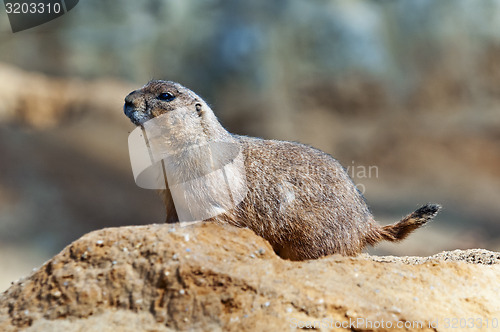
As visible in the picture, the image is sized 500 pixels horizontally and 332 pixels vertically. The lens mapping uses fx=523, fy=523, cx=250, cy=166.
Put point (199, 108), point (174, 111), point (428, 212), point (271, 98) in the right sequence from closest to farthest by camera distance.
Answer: point (174, 111)
point (199, 108)
point (428, 212)
point (271, 98)

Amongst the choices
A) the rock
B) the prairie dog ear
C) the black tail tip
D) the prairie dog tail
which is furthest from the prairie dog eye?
the black tail tip

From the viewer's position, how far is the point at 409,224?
412cm

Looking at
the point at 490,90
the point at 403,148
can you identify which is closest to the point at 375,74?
the point at 403,148

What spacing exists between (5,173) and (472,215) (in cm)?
717

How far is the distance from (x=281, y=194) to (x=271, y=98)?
442cm

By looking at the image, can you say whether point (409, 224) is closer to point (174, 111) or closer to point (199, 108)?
point (199, 108)

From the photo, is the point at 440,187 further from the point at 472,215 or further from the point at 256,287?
the point at 256,287

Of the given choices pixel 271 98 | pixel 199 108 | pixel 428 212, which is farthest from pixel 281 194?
pixel 271 98

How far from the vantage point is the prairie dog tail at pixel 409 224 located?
13.4 ft

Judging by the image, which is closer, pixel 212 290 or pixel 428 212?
pixel 212 290

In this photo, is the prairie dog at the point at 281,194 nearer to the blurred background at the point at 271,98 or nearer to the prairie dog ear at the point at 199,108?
the prairie dog ear at the point at 199,108

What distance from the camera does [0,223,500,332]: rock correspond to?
2572 mm

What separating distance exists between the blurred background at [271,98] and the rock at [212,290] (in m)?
4.90

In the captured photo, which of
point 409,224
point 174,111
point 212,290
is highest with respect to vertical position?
point 174,111
